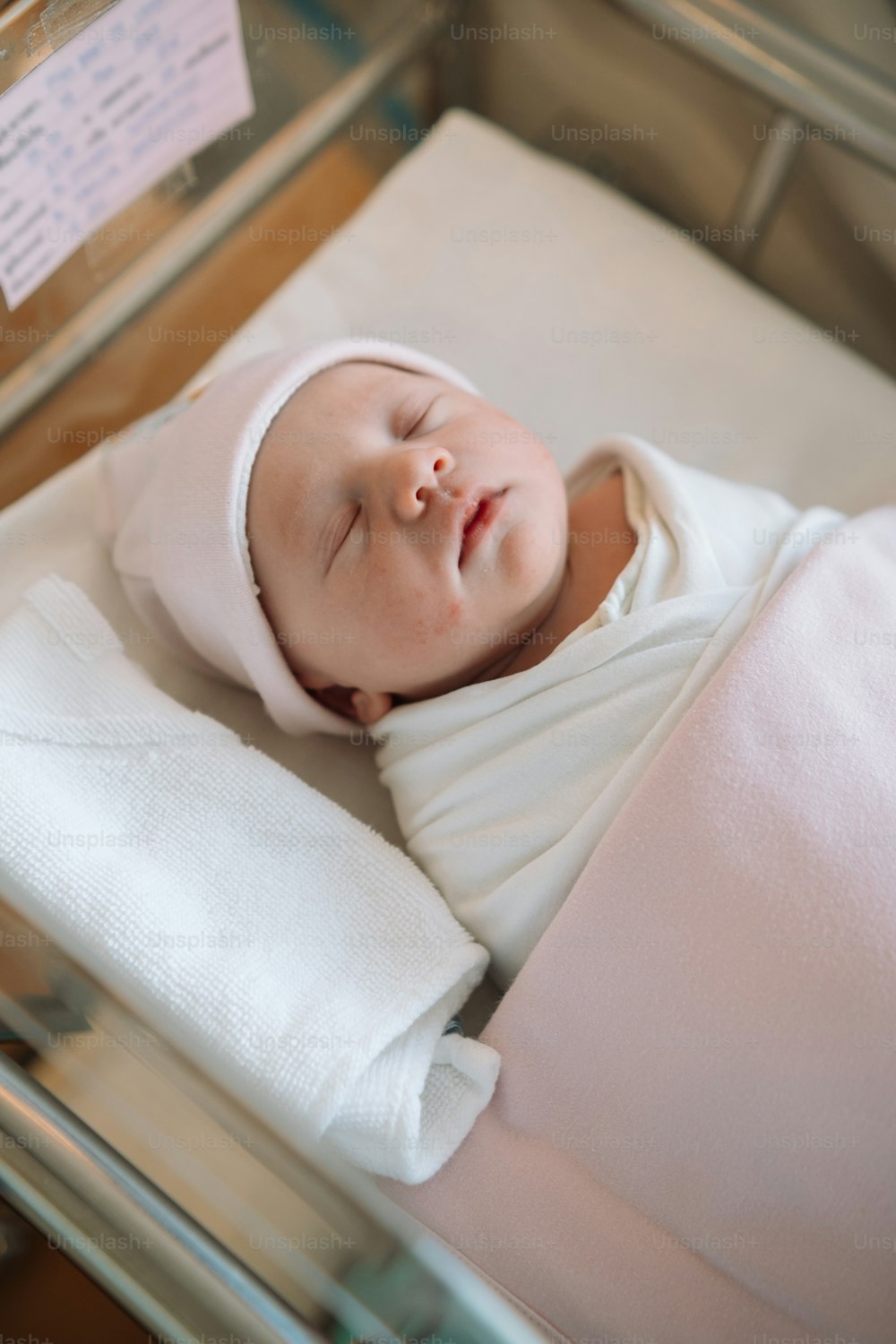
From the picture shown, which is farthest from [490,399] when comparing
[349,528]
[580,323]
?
[349,528]

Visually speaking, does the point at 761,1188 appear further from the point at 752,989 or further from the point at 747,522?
the point at 747,522

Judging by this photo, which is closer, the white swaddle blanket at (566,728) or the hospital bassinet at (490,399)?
the hospital bassinet at (490,399)

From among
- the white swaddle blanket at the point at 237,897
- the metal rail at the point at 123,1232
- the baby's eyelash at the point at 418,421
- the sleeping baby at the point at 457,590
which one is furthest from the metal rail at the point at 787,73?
the metal rail at the point at 123,1232

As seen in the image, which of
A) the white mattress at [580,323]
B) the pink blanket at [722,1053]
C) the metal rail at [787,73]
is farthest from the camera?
the white mattress at [580,323]

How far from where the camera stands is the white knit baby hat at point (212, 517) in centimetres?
101

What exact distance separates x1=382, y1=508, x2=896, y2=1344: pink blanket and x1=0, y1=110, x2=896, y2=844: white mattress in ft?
1.67

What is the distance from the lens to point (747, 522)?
1.10m

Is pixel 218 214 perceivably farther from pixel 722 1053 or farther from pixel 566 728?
pixel 722 1053

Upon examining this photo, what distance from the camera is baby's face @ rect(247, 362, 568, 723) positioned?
945 mm

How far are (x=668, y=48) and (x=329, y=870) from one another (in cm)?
105

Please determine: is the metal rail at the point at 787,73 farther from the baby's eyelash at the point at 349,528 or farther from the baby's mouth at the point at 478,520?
the baby's eyelash at the point at 349,528

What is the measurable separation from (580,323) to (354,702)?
63 cm

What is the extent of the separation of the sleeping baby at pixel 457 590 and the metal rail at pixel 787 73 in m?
0.46

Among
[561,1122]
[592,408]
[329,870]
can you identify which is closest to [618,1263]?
[561,1122]
